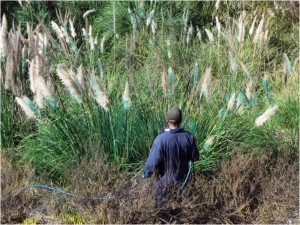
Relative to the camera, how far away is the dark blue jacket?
4969 millimetres

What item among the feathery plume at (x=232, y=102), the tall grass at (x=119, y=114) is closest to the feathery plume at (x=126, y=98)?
the tall grass at (x=119, y=114)

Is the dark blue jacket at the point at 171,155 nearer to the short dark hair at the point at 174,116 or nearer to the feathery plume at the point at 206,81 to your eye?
the short dark hair at the point at 174,116

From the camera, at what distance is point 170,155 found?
16.5 feet

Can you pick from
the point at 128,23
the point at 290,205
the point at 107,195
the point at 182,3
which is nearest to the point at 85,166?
the point at 107,195

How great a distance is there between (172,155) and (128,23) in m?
5.78

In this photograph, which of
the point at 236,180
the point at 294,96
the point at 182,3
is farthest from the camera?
the point at 182,3

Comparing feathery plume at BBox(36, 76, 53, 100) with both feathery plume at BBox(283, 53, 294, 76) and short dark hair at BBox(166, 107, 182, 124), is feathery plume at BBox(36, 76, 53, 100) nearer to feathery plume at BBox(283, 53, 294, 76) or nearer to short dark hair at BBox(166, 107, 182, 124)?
short dark hair at BBox(166, 107, 182, 124)

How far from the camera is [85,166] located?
5102 mm

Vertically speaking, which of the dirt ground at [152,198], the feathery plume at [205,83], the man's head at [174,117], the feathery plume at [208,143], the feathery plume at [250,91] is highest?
the feathery plume at [205,83]

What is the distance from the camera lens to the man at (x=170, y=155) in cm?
497

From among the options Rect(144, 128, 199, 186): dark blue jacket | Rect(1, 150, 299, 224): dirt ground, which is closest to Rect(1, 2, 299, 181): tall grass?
Rect(1, 150, 299, 224): dirt ground

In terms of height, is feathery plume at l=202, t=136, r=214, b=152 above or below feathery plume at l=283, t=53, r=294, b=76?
below

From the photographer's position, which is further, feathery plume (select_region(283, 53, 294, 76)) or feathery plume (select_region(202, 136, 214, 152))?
feathery plume (select_region(283, 53, 294, 76))

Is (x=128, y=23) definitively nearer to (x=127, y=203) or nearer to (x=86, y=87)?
(x=86, y=87)
